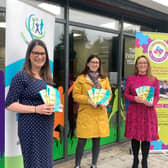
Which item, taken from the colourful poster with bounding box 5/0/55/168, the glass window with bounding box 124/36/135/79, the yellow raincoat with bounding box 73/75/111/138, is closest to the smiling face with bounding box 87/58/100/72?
the yellow raincoat with bounding box 73/75/111/138

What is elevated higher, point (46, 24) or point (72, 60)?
point (46, 24)

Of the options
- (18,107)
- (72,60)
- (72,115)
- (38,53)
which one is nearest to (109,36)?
(72,60)

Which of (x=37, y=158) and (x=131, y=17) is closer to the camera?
(x=37, y=158)

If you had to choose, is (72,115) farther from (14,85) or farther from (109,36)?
(14,85)

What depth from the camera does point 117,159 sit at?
3.81 meters

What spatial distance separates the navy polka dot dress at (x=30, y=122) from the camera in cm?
193

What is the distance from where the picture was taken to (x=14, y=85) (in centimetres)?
192

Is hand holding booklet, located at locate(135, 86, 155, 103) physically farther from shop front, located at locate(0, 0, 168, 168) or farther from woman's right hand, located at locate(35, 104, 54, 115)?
woman's right hand, located at locate(35, 104, 54, 115)

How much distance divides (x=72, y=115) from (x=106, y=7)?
6.59 feet

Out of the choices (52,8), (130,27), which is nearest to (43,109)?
(52,8)

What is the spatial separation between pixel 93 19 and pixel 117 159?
8.01 ft

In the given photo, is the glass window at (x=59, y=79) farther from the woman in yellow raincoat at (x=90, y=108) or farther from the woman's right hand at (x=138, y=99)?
the woman's right hand at (x=138, y=99)

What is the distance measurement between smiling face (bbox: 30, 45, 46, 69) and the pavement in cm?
207

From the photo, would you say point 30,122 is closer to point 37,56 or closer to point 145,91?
point 37,56
